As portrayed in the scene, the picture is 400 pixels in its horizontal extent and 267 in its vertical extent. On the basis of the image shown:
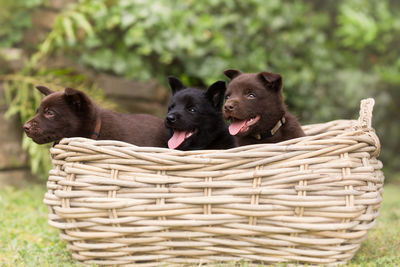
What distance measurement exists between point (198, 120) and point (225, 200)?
0.89 metres

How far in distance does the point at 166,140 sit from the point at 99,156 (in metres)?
0.91

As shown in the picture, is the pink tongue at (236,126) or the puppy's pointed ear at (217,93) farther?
the puppy's pointed ear at (217,93)

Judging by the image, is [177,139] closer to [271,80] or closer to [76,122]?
[76,122]

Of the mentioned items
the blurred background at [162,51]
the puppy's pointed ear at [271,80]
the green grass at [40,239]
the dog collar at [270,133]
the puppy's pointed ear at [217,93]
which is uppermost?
the blurred background at [162,51]

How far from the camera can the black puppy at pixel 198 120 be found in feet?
10.5

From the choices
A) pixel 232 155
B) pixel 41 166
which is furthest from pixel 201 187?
pixel 41 166

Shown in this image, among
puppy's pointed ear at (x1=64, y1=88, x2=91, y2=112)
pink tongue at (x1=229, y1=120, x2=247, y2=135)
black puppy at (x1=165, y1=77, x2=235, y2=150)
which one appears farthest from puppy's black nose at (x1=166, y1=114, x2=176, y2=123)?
puppy's pointed ear at (x1=64, y1=88, x2=91, y2=112)

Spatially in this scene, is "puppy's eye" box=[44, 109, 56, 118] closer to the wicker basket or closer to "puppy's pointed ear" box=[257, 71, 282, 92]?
the wicker basket

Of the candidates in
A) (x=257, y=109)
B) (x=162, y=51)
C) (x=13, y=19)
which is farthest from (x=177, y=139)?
(x=13, y=19)

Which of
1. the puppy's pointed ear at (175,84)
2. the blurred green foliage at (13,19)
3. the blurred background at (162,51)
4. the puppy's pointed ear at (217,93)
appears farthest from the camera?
the blurred green foliage at (13,19)

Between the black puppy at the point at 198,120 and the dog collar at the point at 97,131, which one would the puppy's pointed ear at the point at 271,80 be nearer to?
the black puppy at the point at 198,120

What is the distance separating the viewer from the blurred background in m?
5.53

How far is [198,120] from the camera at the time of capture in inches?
130

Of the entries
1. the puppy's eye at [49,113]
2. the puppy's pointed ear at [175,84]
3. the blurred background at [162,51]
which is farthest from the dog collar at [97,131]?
the blurred background at [162,51]
